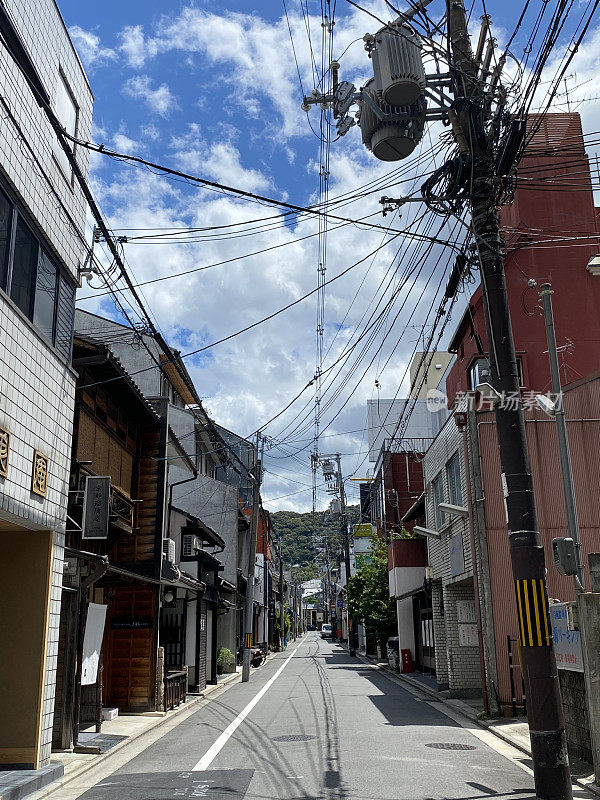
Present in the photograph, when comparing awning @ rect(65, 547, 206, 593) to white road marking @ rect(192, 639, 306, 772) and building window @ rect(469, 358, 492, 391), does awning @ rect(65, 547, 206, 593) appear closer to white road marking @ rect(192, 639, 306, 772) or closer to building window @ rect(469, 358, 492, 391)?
white road marking @ rect(192, 639, 306, 772)

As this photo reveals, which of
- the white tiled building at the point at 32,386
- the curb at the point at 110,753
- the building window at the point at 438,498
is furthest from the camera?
the building window at the point at 438,498

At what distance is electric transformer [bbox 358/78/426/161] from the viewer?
1081 cm

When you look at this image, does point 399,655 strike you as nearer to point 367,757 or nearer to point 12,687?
point 367,757

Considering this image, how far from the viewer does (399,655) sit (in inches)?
1321

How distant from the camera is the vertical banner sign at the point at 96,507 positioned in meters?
13.9

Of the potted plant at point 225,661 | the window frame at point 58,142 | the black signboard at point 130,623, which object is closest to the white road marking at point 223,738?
the black signboard at point 130,623

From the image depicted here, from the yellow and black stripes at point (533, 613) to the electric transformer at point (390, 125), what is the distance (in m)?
6.56

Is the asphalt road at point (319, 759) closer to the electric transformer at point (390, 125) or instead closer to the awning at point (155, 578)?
the awning at point (155, 578)

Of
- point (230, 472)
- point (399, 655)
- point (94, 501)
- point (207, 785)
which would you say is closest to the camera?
point (207, 785)

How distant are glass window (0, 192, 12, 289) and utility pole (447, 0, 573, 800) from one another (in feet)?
21.8

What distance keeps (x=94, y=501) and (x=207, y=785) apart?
19.9 feet

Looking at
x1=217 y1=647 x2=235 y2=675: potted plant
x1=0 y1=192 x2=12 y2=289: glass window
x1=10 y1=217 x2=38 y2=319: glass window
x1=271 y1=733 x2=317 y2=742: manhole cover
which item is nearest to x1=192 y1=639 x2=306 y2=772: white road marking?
x1=271 y1=733 x2=317 y2=742: manhole cover

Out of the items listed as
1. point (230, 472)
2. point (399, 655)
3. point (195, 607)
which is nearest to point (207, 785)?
point (195, 607)

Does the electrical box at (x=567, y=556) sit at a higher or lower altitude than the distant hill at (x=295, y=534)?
lower
